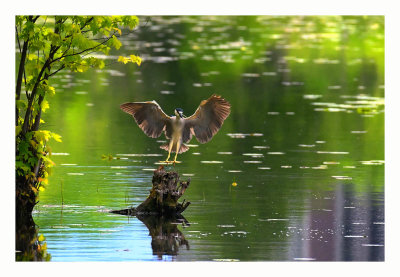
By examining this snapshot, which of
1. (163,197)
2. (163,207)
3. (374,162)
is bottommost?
(163,207)

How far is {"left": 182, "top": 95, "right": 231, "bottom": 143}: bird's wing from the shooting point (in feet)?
44.6

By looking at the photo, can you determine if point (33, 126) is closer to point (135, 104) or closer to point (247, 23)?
point (135, 104)

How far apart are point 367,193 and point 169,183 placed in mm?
3182

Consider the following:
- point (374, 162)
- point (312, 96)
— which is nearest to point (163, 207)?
point (374, 162)

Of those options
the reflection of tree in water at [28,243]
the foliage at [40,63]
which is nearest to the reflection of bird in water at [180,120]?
the foliage at [40,63]

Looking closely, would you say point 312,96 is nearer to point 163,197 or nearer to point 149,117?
point 149,117

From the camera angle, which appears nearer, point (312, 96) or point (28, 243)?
point (28, 243)

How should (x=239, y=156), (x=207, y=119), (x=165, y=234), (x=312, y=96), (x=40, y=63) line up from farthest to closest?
(x=312, y=96) → (x=239, y=156) → (x=207, y=119) → (x=40, y=63) → (x=165, y=234)

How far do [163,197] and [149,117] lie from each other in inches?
40.4

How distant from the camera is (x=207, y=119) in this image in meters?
13.8

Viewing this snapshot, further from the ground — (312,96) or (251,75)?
(251,75)

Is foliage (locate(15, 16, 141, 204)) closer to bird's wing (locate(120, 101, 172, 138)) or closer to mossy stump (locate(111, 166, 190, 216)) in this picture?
bird's wing (locate(120, 101, 172, 138))

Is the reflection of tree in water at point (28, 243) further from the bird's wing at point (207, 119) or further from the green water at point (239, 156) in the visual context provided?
the bird's wing at point (207, 119)

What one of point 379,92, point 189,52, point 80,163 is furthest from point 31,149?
point 189,52
